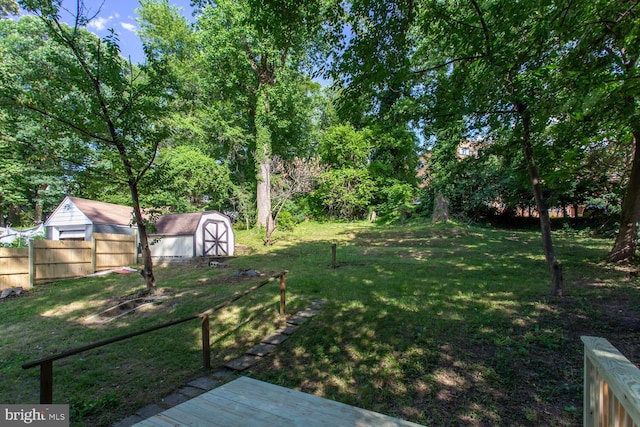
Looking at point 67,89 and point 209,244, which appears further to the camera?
point 209,244

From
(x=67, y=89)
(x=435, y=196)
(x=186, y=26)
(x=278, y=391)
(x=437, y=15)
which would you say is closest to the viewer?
(x=278, y=391)

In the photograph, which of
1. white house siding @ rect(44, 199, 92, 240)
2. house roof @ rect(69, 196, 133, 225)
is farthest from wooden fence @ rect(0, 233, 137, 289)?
white house siding @ rect(44, 199, 92, 240)

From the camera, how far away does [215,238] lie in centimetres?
1520

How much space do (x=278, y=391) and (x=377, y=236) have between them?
48.0 ft

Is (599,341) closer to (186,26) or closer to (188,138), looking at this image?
(188,138)

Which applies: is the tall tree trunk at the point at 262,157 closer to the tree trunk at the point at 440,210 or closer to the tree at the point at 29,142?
the tree at the point at 29,142

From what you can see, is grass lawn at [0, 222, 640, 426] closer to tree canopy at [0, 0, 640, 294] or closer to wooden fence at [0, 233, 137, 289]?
wooden fence at [0, 233, 137, 289]

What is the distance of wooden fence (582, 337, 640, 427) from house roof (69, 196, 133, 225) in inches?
612

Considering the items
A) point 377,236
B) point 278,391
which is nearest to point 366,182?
point 377,236

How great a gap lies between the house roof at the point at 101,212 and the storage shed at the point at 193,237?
1.73 meters

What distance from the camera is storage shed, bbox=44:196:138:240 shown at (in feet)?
45.3

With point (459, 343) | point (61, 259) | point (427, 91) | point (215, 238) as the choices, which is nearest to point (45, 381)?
point (459, 343)

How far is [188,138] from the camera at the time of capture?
22000 mm

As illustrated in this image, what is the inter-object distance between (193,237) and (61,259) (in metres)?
4.87
